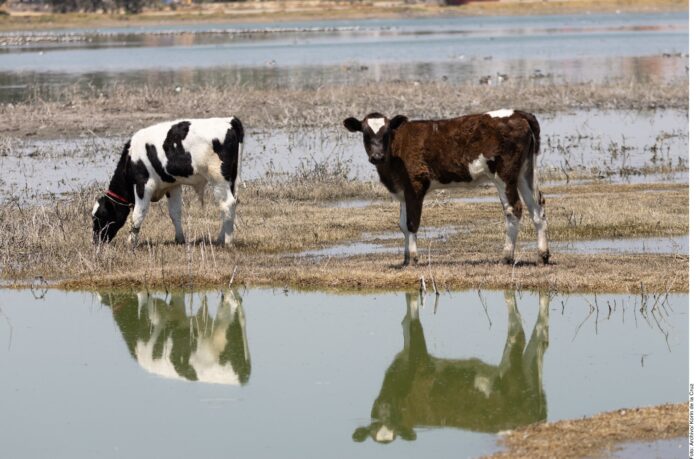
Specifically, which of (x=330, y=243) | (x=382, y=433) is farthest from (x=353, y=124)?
(x=382, y=433)

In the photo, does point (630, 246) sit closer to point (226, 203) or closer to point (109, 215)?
point (226, 203)

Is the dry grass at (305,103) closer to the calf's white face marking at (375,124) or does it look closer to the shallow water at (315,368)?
the calf's white face marking at (375,124)

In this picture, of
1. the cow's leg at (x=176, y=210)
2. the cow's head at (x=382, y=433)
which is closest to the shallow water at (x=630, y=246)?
the cow's leg at (x=176, y=210)

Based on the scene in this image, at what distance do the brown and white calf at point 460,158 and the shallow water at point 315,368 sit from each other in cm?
122

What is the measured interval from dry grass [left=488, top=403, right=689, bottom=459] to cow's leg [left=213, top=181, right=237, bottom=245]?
7.77 m

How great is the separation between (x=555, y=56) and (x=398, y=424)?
50763mm

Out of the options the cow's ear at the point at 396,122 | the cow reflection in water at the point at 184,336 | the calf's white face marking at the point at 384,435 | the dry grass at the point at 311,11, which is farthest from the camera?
the dry grass at the point at 311,11

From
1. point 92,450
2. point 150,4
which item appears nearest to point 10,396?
→ point 92,450

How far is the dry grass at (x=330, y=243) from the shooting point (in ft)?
47.5

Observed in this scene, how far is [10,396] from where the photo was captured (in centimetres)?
1109

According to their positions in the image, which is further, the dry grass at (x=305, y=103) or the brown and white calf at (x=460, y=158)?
the dry grass at (x=305, y=103)

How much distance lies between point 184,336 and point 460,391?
11.6ft

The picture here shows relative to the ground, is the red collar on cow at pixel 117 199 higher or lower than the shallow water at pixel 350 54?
higher

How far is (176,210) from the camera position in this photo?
17.3 metres
